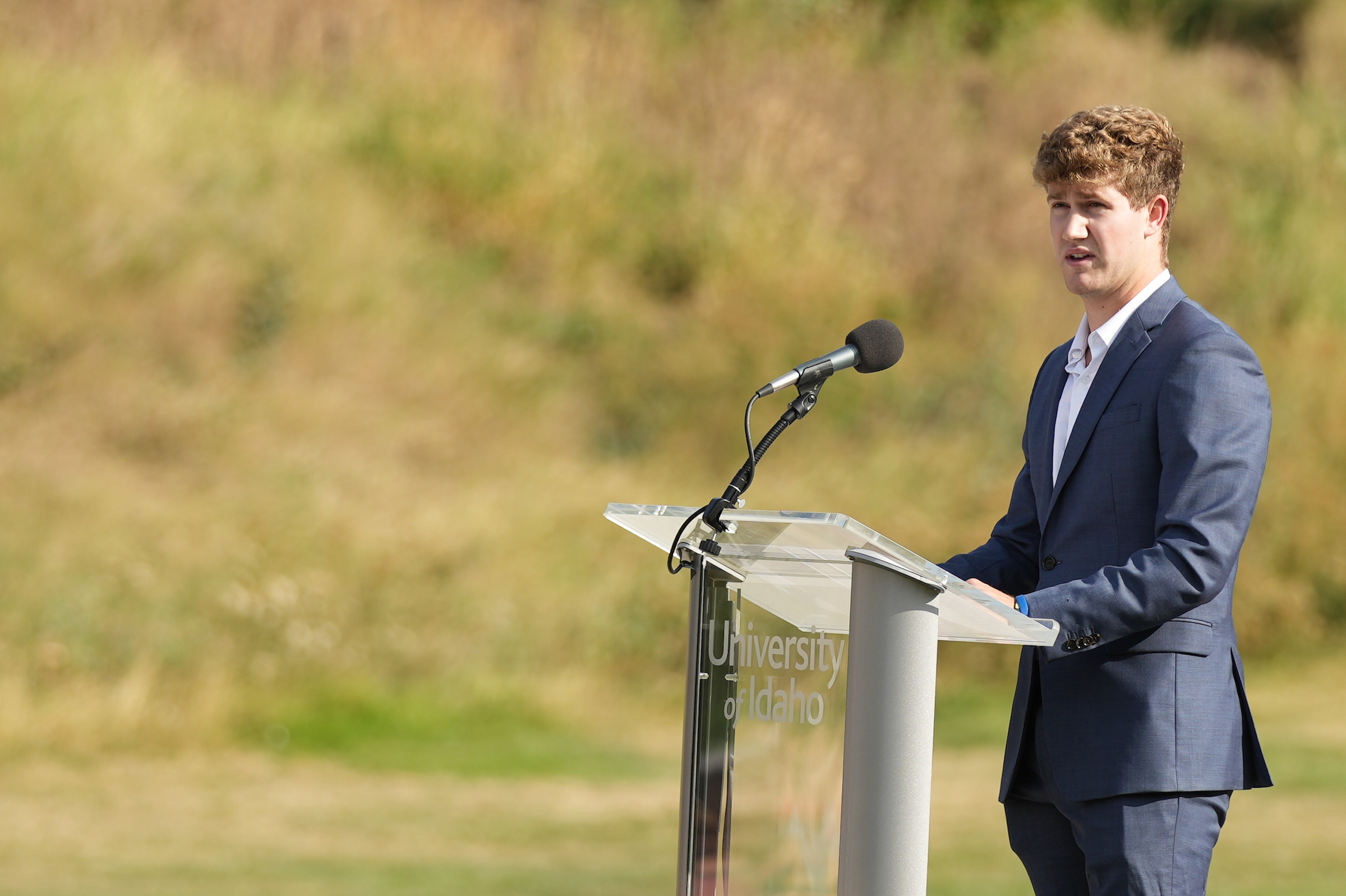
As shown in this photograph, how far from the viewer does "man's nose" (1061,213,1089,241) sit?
2236mm

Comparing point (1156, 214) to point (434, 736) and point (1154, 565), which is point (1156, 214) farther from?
point (434, 736)

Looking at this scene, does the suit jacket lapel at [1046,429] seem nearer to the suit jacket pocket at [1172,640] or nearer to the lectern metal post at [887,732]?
the suit jacket pocket at [1172,640]

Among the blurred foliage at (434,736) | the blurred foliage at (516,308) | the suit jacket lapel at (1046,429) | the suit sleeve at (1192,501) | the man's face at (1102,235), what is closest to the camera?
the suit sleeve at (1192,501)

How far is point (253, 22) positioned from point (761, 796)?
454 inches

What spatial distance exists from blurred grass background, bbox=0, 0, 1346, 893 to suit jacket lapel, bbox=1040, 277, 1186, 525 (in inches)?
166

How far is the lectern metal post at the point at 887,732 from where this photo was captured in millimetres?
1925

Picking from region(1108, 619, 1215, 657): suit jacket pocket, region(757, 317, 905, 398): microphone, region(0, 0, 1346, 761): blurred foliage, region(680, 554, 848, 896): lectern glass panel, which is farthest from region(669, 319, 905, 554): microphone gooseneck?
region(0, 0, 1346, 761): blurred foliage

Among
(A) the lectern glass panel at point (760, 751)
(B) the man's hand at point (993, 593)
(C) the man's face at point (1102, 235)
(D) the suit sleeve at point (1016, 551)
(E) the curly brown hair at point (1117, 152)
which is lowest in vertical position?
(A) the lectern glass panel at point (760, 751)

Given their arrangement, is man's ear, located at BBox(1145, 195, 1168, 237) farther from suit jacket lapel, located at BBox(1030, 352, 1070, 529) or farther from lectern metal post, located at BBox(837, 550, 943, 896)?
lectern metal post, located at BBox(837, 550, 943, 896)

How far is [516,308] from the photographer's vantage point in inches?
435

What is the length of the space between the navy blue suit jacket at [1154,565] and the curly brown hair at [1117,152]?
18 centimetres

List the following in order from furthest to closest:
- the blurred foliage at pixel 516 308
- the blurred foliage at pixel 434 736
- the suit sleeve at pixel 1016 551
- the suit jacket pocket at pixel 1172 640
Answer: the blurred foliage at pixel 516 308 < the blurred foliage at pixel 434 736 < the suit sleeve at pixel 1016 551 < the suit jacket pocket at pixel 1172 640

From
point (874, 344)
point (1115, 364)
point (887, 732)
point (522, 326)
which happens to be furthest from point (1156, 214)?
point (522, 326)

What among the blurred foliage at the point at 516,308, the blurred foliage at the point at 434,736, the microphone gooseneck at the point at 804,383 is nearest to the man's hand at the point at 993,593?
the microphone gooseneck at the point at 804,383
